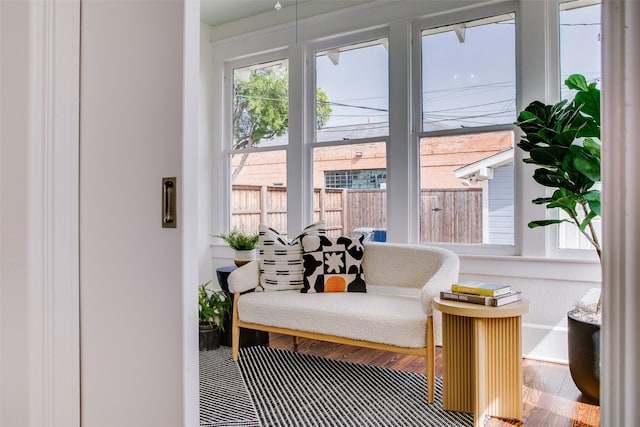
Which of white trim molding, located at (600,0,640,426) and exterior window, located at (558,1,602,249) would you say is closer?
white trim molding, located at (600,0,640,426)

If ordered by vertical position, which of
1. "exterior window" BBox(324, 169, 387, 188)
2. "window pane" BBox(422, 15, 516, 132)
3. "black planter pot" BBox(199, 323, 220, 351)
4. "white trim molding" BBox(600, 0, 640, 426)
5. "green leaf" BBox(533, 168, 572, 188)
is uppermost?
"window pane" BBox(422, 15, 516, 132)

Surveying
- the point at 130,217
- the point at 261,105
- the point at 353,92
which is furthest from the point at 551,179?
the point at 261,105

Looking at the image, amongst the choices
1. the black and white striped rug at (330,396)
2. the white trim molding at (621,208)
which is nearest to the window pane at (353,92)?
the black and white striped rug at (330,396)

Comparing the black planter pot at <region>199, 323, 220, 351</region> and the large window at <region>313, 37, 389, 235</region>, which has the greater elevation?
the large window at <region>313, 37, 389, 235</region>

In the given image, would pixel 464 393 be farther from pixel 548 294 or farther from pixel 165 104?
pixel 165 104

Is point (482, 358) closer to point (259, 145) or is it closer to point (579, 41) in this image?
point (579, 41)

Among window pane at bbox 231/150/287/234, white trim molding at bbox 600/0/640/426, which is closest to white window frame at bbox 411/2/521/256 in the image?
window pane at bbox 231/150/287/234

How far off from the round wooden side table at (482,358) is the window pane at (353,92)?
6.56 ft

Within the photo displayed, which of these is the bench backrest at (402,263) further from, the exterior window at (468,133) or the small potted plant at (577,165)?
the small potted plant at (577,165)

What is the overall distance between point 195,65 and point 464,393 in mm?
Result: 1986

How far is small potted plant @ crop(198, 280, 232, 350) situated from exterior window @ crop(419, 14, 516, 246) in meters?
1.62

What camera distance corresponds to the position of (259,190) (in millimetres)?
4535

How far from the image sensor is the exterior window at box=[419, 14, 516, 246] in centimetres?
334

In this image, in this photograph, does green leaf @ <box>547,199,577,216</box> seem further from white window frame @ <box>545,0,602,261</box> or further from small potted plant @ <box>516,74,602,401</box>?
white window frame @ <box>545,0,602,261</box>
